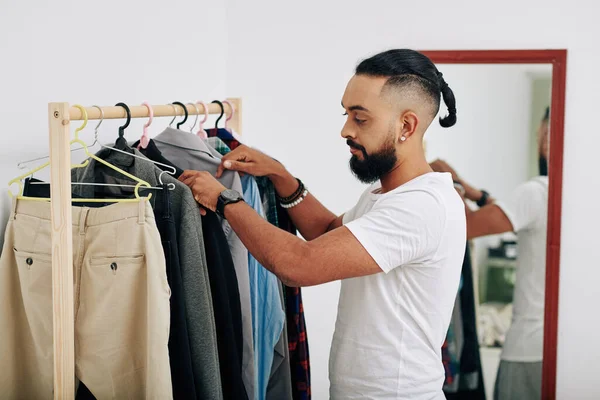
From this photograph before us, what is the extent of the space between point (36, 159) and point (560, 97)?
2405 mm

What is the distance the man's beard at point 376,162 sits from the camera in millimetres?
1790

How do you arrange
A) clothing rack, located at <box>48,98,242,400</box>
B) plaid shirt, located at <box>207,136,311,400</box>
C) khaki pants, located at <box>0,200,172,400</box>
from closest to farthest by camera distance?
clothing rack, located at <box>48,98,242,400</box> < khaki pants, located at <box>0,200,172,400</box> < plaid shirt, located at <box>207,136,311,400</box>

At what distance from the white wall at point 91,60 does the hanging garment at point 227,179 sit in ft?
0.89

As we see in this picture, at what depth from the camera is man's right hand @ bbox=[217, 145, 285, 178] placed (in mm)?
1830

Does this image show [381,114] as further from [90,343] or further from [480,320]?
[480,320]

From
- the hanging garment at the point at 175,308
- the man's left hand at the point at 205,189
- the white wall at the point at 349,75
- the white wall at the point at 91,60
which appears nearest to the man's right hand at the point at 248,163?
the man's left hand at the point at 205,189

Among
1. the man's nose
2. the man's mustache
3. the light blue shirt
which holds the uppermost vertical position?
the man's nose

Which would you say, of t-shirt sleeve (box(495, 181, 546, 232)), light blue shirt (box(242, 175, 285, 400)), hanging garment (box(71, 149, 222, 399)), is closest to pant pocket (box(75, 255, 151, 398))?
hanging garment (box(71, 149, 222, 399))

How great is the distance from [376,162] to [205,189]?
17.0 inches

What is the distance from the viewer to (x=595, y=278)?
3.30 metres

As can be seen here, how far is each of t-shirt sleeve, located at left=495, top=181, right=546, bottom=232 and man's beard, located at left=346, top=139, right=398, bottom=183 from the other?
166 cm

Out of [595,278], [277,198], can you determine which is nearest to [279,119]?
[277,198]

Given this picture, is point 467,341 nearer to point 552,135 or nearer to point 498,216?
point 498,216

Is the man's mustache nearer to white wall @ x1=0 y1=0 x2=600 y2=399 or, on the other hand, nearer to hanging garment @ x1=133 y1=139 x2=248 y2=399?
hanging garment @ x1=133 y1=139 x2=248 y2=399
